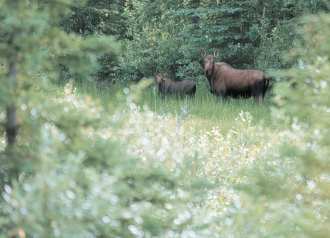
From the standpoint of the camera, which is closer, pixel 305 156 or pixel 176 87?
pixel 305 156

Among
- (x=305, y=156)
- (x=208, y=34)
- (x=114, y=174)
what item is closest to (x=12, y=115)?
(x=114, y=174)

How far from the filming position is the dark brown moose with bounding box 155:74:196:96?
17328mm

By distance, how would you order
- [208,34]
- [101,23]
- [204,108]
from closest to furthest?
[204,108] < [208,34] < [101,23]

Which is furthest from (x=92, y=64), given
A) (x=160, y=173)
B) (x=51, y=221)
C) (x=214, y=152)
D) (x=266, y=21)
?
(x=266, y=21)

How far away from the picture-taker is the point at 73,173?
13.0 feet

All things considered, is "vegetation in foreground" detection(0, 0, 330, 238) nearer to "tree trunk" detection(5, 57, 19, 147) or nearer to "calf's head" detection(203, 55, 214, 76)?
"tree trunk" detection(5, 57, 19, 147)

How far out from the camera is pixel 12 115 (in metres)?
4.63

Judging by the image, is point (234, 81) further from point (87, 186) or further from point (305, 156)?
point (87, 186)

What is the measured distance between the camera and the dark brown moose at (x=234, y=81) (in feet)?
55.8

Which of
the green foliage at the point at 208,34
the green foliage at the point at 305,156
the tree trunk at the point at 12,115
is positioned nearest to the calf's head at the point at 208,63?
the green foliage at the point at 208,34

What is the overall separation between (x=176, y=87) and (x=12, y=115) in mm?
12812

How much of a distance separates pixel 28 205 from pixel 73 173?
1.14 feet

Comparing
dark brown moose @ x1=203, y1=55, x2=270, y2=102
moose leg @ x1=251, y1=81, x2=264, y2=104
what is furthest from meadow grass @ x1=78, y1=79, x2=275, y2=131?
dark brown moose @ x1=203, y1=55, x2=270, y2=102

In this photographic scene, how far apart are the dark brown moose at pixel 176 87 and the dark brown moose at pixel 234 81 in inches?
23.7
